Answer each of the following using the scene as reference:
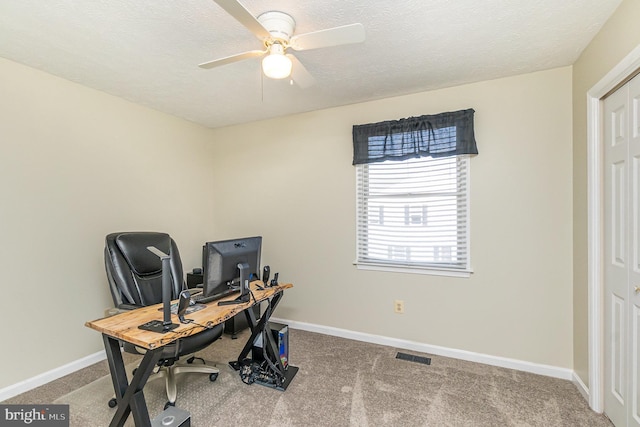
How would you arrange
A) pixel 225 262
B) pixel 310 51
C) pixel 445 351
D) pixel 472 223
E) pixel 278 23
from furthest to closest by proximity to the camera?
pixel 445 351 < pixel 472 223 < pixel 310 51 < pixel 225 262 < pixel 278 23

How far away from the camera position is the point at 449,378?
91.7 inches

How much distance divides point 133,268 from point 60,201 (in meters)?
0.99

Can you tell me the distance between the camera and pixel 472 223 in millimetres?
2576

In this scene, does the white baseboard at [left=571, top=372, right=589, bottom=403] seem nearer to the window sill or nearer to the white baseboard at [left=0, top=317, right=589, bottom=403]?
the white baseboard at [left=0, top=317, right=589, bottom=403]

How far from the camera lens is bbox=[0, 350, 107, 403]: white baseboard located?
2.11 metres

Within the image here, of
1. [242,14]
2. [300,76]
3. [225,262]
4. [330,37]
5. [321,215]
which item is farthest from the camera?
[321,215]

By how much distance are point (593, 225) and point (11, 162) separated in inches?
163

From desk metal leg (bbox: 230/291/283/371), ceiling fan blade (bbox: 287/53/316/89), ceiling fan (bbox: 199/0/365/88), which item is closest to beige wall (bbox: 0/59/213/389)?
desk metal leg (bbox: 230/291/283/371)

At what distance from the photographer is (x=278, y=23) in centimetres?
166

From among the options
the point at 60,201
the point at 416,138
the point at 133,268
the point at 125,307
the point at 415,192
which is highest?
the point at 416,138

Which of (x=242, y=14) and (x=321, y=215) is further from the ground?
(x=242, y=14)

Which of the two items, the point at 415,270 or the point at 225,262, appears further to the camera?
the point at 415,270

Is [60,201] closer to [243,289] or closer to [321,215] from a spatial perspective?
[243,289]

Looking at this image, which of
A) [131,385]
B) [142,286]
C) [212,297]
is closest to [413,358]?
[212,297]
